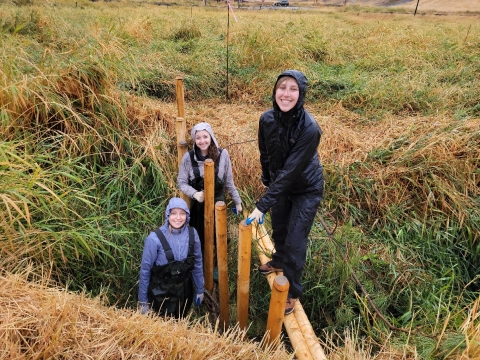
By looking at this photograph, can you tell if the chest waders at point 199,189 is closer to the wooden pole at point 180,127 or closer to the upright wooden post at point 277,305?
the wooden pole at point 180,127

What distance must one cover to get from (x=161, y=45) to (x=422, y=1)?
1499 inches

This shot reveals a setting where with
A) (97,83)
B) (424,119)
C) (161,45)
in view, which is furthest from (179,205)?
(161,45)

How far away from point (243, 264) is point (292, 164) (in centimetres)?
72

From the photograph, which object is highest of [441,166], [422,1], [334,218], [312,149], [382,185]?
[422,1]

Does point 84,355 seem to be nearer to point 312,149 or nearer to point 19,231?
point 19,231

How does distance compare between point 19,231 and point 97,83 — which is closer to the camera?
point 19,231

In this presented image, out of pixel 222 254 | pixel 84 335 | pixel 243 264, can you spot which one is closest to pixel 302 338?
pixel 243 264

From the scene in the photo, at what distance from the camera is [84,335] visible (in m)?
1.32

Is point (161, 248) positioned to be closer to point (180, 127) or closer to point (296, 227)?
point (296, 227)

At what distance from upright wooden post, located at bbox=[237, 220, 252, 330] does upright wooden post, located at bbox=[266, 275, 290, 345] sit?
303 mm

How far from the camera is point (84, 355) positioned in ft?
4.10

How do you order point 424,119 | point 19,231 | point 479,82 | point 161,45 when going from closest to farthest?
point 19,231, point 424,119, point 479,82, point 161,45

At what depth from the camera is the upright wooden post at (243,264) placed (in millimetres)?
1858

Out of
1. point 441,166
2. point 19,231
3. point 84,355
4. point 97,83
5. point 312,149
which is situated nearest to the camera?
point 84,355
